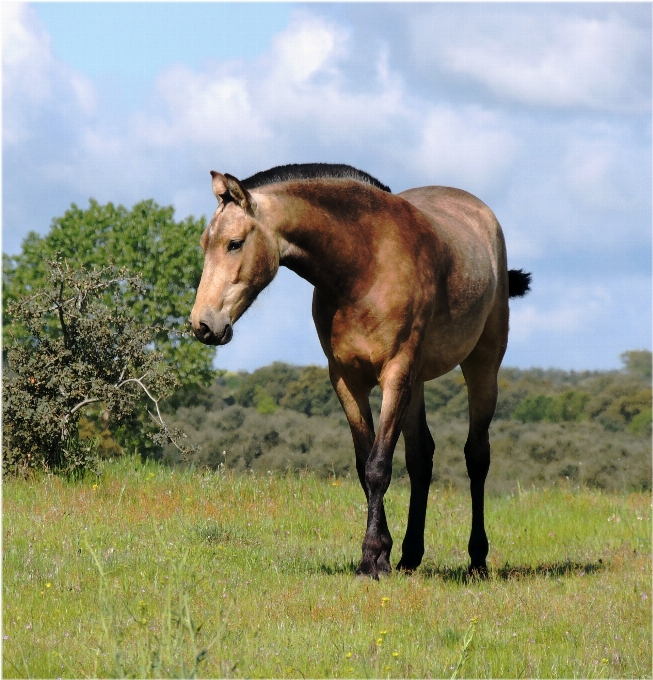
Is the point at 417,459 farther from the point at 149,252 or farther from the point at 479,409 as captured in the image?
the point at 149,252

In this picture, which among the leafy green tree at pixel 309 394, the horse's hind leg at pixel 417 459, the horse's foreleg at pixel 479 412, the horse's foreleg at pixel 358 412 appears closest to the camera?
the horse's foreleg at pixel 358 412

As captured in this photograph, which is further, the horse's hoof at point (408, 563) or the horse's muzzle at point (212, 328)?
the horse's hoof at point (408, 563)

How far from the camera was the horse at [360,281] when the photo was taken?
6.30 meters

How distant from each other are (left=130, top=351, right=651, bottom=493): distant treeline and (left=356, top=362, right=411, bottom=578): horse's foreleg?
1068cm

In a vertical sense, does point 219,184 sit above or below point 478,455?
above

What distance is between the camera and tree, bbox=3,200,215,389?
75.4ft

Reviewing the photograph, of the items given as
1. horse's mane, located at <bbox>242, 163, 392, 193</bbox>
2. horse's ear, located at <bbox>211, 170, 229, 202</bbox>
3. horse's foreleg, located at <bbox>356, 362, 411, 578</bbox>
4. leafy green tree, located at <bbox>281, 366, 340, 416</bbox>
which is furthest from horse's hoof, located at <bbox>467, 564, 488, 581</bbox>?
leafy green tree, located at <bbox>281, 366, 340, 416</bbox>

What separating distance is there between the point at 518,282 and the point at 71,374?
5531 millimetres

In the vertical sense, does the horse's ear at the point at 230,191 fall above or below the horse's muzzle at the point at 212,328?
above

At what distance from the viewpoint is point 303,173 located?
279 inches

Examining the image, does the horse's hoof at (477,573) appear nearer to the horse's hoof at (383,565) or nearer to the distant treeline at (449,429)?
the horse's hoof at (383,565)

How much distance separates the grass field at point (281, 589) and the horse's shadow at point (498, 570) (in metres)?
0.04

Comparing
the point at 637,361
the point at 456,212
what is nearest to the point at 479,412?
the point at 456,212

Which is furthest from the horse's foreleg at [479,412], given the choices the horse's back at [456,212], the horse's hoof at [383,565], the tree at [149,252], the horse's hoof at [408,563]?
the tree at [149,252]
